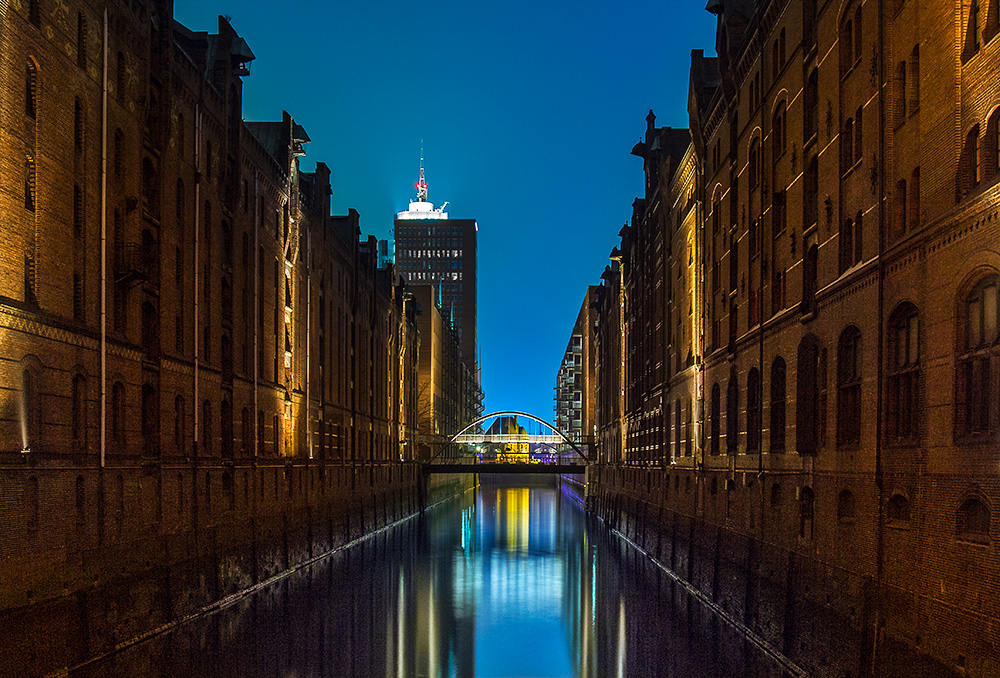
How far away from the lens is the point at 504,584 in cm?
3869

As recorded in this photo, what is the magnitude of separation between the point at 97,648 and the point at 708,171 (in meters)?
24.9

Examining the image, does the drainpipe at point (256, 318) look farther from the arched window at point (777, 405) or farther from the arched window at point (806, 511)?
the arched window at point (806, 511)

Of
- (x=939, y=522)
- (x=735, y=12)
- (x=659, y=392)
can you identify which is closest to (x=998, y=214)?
(x=939, y=522)

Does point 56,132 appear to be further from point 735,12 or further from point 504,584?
point 504,584

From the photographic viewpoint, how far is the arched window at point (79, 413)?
71.1ft

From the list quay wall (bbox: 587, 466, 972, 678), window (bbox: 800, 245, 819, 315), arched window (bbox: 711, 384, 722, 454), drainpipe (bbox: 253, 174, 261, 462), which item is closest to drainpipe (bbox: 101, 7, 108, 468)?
drainpipe (bbox: 253, 174, 261, 462)

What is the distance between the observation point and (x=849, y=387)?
19797 millimetres

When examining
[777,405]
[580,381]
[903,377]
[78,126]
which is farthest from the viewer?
[580,381]

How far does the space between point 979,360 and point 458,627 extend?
719 inches

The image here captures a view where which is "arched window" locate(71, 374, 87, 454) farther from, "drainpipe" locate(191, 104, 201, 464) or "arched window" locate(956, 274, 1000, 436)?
"arched window" locate(956, 274, 1000, 436)

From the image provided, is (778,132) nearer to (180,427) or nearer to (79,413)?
(79,413)

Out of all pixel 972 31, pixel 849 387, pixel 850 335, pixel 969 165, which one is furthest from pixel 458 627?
pixel 972 31

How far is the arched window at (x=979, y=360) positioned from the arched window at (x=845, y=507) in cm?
540

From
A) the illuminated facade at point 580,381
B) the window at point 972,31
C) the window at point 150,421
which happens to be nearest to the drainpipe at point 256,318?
the window at point 150,421
